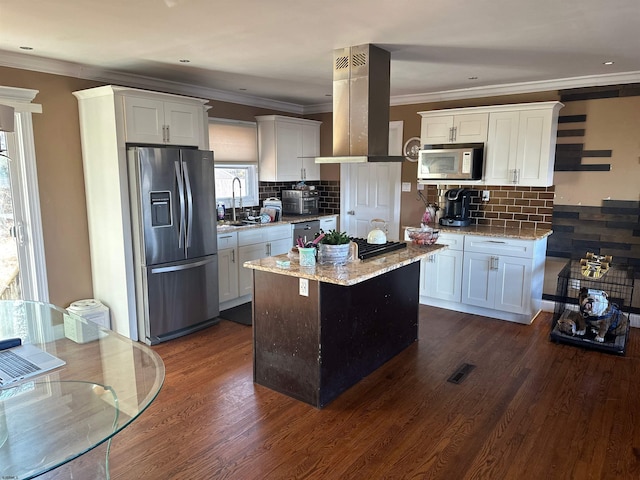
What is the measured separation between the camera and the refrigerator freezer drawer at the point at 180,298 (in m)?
4.00

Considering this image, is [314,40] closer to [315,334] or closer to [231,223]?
[315,334]

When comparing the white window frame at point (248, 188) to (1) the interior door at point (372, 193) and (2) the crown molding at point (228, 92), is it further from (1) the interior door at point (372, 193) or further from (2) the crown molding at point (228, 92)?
(1) the interior door at point (372, 193)

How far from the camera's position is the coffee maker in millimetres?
5035

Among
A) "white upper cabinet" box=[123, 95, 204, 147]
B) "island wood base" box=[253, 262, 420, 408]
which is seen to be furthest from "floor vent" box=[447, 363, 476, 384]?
"white upper cabinet" box=[123, 95, 204, 147]

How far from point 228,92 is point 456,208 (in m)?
2.99

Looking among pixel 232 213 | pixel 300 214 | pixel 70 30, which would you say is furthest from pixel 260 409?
pixel 300 214

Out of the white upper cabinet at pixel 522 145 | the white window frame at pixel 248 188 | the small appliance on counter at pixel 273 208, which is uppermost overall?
the white upper cabinet at pixel 522 145

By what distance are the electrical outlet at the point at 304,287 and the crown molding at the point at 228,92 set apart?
284cm

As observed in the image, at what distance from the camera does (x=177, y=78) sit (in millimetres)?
4500

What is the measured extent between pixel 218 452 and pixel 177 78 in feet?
11.6

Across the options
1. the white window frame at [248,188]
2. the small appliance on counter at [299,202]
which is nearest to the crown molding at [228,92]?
the white window frame at [248,188]

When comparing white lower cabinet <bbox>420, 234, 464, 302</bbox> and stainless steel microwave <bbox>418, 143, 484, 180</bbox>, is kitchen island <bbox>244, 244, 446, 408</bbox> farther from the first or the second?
stainless steel microwave <bbox>418, 143, 484, 180</bbox>

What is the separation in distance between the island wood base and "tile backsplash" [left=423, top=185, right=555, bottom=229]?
7.38ft

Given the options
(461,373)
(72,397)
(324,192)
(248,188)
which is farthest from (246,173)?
(72,397)
